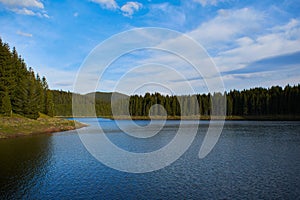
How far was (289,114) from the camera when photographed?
5300 inches

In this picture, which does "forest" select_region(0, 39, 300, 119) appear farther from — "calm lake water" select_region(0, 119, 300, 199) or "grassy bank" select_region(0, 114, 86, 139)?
"calm lake water" select_region(0, 119, 300, 199)

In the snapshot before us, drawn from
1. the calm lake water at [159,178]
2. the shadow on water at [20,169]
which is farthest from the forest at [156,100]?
the calm lake water at [159,178]

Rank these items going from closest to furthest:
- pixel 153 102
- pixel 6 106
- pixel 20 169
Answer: pixel 20 169 → pixel 6 106 → pixel 153 102

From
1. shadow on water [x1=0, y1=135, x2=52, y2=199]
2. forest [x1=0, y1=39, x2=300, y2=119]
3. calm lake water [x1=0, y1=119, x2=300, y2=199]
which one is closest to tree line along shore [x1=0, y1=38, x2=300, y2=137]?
forest [x1=0, y1=39, x2=300, y2=119]

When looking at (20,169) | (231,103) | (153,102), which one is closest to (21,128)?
(20,169)

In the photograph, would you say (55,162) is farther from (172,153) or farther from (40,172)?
(172,153)

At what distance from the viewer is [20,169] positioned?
26.8 m

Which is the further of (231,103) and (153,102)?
(153,102)

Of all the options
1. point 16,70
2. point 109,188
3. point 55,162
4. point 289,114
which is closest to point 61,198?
point 109,188

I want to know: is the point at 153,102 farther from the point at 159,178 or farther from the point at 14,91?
the point at 159,178

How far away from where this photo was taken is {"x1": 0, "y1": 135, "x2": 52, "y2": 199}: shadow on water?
20519 millimetres

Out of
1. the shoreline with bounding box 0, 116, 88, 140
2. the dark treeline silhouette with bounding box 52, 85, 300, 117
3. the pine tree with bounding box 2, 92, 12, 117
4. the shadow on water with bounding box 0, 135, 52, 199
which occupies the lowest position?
the shadow on water with bounding box 0, 135, 52, 199

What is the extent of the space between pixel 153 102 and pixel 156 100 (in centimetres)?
305

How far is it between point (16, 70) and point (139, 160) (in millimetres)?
63316
